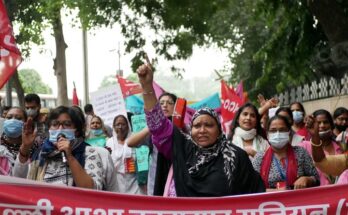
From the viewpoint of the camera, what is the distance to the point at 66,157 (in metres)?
5.20

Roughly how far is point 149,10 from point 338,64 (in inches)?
308

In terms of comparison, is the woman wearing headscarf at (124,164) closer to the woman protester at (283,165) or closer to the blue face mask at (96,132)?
the blue face mask at (96,132)

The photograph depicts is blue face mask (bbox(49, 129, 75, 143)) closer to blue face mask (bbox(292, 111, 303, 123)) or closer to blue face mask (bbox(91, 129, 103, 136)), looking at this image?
blue face mask (bbox(292, 111, 303, 123))

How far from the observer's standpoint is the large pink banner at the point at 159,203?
4.90 metres

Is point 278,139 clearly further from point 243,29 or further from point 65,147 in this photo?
point 243,29

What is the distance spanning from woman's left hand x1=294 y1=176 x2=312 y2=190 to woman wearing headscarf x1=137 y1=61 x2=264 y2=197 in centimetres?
104

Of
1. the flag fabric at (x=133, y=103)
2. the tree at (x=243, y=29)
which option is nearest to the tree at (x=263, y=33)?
the tree at (x=243, y=29)

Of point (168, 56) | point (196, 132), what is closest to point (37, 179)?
point (196, 132)

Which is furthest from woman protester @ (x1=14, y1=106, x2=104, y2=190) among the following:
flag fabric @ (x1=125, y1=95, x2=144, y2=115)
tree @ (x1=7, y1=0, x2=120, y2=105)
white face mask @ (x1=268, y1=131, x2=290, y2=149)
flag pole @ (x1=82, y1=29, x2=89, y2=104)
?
flag pole @ (x1=82, y1=29, x2=89, y2=104)

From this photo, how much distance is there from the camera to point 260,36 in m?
31.0

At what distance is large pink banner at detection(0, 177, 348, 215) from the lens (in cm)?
490

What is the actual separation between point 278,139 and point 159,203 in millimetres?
2010

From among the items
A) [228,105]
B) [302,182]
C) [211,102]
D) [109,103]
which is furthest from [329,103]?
[302,182]

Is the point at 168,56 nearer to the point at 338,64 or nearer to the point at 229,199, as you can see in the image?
the point at 338,64
